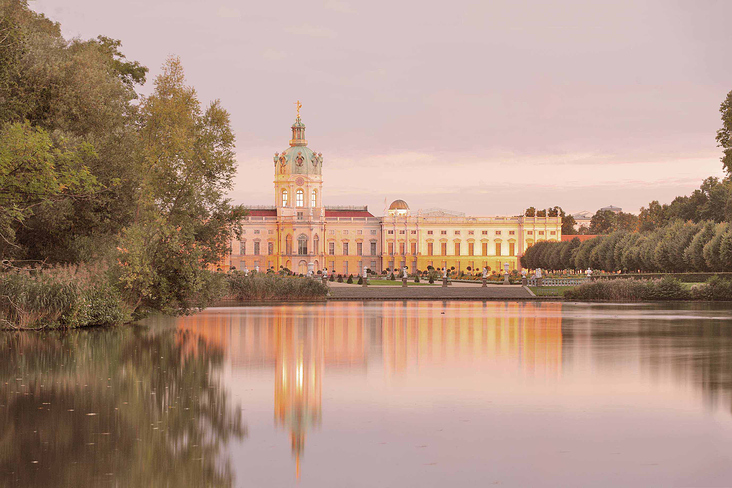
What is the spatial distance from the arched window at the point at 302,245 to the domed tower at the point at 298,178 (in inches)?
107

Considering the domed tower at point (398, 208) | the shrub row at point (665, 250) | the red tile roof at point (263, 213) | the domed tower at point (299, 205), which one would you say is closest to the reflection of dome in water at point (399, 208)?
the domed tower at point (398, 208)

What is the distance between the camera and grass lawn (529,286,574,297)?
46.5 meters

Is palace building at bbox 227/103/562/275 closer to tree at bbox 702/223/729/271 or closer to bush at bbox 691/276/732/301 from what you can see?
tree at bbox 702/223/729/271

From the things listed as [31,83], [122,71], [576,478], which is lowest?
[576,478]

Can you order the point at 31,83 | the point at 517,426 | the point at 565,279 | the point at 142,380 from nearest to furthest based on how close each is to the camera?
1. the point at 517,426
2. the point at 142,380
3. the point at 31,83
4. the point at 565,279

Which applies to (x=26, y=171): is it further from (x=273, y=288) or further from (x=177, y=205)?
(x=273, y=288)

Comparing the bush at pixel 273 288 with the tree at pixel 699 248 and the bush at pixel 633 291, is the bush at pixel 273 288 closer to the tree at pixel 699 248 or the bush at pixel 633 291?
the bush at pixel 633 291

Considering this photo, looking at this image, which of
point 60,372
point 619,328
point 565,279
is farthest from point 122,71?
point 565,279

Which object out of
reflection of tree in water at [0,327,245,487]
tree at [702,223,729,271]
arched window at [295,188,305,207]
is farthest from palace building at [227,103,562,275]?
reflection of tree in water at [0,327,245,487]

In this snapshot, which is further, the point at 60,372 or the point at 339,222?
the point at 339,222

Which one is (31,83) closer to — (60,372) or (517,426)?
(60,372)

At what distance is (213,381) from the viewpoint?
11625 mm

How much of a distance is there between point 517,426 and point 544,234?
388 ft

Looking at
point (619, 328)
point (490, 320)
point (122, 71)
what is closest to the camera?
point (619, 328)
